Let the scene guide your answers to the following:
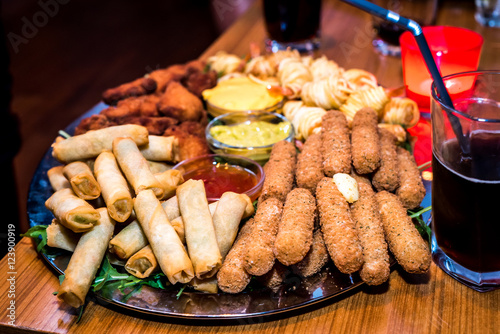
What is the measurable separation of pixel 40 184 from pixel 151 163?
0.58 meters

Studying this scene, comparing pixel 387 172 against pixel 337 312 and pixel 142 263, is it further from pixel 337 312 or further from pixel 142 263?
pixel 142 263

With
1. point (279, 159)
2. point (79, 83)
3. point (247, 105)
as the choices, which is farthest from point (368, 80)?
point (79, 83)

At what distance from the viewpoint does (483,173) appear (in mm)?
1411

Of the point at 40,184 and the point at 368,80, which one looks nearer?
the point at 40,184

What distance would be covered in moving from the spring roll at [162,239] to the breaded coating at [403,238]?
704mm

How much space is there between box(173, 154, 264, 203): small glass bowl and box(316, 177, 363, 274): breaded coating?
412 millimetres

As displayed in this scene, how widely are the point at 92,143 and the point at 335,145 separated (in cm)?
106

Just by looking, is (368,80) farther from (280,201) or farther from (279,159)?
(280,201)

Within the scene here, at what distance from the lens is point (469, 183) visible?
1433 mm

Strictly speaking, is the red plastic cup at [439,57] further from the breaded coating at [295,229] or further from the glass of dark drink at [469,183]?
the breaded coating at [295,229]

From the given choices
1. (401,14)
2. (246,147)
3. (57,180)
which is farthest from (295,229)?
(401,14)

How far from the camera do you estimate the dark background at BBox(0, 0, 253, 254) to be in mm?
5445

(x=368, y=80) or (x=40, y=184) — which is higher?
(x=40, y=184)

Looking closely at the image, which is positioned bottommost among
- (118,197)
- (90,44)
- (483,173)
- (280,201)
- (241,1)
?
(241,1)
